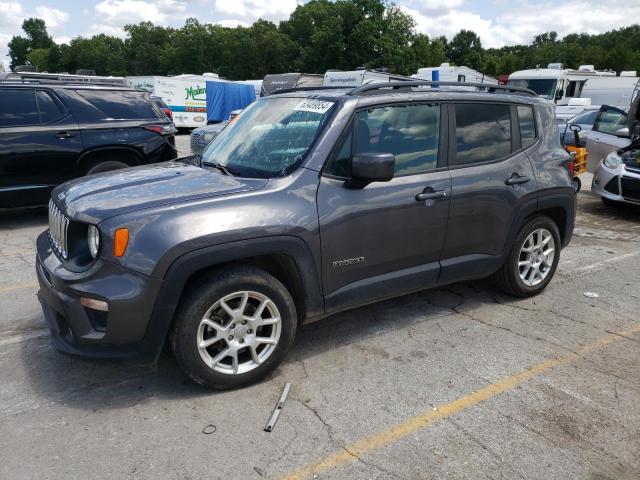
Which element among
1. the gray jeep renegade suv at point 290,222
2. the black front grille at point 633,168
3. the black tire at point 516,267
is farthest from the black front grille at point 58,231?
the black front grille at point 633,168

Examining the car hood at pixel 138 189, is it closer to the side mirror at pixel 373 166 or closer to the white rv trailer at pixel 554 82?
the side mirror at pixel 373 166

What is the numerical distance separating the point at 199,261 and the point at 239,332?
53 centimetres

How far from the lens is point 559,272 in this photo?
5660 mm

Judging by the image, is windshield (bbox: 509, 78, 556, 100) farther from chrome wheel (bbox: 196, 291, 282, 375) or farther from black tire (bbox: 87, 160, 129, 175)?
chrome wheel (bbox: 196, 291, 282, 375)

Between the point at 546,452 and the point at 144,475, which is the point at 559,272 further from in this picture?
the point at 144,475

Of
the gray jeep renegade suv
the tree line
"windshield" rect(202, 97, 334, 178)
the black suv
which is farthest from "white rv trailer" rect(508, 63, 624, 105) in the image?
the tree line

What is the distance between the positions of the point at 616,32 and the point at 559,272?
112m

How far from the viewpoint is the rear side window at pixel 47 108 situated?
7141 mm

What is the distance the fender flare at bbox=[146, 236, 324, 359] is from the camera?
2883 millimetres

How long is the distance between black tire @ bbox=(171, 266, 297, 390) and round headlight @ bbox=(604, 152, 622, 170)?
7.38 metres

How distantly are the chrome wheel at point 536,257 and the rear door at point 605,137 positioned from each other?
5956mm

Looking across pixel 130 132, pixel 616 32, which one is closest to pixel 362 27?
pixel 130 132

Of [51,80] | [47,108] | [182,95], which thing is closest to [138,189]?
[47,108]

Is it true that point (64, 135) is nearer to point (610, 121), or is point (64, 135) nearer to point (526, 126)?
point (526, 126)
